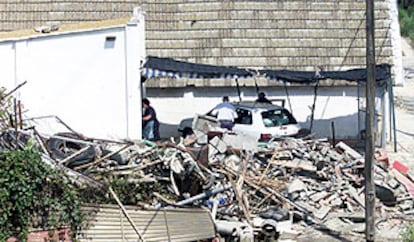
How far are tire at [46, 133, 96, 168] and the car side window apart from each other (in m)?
7.25

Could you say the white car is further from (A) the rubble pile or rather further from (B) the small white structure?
(A) the rubble pile

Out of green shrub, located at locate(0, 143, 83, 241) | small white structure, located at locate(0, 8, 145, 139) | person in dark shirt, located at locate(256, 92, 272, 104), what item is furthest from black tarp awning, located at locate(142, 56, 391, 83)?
green shrub, located at locate(0, 143, 83, 241)

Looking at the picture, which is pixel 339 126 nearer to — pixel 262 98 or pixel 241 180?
pixel 262 98

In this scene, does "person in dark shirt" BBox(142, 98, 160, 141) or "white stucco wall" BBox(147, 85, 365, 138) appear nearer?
"person in dark shirt" BBox(142, 98, 160, 141)

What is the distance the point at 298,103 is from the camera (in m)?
26.0

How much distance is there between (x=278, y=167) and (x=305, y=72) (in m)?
7.45

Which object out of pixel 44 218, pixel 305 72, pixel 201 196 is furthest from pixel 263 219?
pixel 305 72

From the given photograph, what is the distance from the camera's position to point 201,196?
48.2 ft

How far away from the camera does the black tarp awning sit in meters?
22.1

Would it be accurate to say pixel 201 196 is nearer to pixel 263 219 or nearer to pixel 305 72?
pixel 263 219

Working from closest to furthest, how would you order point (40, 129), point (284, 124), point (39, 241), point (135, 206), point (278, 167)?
point (39, 241)
point (135, 206)
point (278, 167)
point (40, 129)
point (284, 124)

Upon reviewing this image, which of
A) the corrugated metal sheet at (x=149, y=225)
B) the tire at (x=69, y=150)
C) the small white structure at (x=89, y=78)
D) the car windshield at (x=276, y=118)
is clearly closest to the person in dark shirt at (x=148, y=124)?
the small white structure at (x=89, y=78)

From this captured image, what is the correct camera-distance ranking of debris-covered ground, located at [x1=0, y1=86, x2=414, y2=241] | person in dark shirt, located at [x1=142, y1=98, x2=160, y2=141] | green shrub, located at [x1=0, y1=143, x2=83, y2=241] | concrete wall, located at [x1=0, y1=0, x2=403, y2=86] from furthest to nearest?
concrete wall, located at [x1=0, y1=0, x2=403, y2=86] < person in dark shirt, located at [x1=142, y1=98, x2=160, y2=141] < debris-covered ground, located at [x1=0, y1=86, x2=414, y2=241] < green shrub, located at [x1=0, y1=143, x2=83, y2=241]

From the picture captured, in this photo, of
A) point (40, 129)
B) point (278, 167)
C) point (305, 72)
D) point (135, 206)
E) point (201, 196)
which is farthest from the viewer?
point (305, 72)
